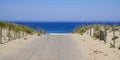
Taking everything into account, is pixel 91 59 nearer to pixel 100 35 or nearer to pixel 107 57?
pixel 107 57

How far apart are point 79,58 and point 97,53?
2583 millimetres

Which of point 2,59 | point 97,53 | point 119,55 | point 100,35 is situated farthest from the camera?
point 100,35

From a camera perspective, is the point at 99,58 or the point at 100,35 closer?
the point at 99,58

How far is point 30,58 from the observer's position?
1881 cm

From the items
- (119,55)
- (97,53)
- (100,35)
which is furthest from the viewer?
(100,35)

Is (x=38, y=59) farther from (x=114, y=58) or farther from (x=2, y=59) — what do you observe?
(x=114, y=58)

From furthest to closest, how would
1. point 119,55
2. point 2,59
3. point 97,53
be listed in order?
point 97,53
point 119,55
point 2,59

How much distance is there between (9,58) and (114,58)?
5660mm

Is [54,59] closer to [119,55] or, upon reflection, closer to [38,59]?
[38,59]

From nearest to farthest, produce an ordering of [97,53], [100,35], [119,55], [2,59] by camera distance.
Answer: [2,59] < [119,55] < [97,53] < [100,35]

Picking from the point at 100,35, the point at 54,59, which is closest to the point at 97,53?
the point at 54,59

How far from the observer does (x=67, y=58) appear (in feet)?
62.6

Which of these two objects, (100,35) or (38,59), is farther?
(100,35)

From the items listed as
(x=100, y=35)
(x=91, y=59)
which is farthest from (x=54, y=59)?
(x=100, y=35)
